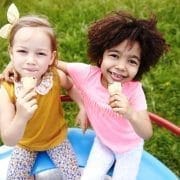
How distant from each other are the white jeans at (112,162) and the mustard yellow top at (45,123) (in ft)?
0.48

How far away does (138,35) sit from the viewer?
205cm

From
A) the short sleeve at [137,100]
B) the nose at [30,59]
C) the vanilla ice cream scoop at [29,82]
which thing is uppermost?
the nose at [30,59]

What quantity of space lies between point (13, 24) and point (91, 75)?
0.34 metres

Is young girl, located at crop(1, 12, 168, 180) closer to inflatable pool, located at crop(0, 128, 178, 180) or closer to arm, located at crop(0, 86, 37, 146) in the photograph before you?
inflatable pool, located at crop(0, 128, 178, 180)

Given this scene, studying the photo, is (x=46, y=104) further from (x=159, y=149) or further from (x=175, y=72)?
(x=175, y=72)

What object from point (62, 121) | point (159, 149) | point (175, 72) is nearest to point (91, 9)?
point (175, 72)

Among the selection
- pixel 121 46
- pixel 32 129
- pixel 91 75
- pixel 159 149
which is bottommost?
pixel 159 149

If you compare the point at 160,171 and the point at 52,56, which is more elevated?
the point at 52,56

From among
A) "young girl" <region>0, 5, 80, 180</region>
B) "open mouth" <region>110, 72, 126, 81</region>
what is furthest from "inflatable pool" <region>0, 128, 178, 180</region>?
"open mouth" <region>110, 72, 126, 81</region>

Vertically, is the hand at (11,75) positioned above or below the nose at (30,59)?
below

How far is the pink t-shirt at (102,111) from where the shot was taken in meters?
2.22

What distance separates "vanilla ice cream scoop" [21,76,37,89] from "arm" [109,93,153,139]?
0.25m

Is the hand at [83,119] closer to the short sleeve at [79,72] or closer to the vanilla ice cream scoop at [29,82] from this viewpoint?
the short sleeve at [79,72]

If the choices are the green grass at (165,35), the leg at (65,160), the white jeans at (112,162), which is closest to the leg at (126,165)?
the white jeans at (112,162)
